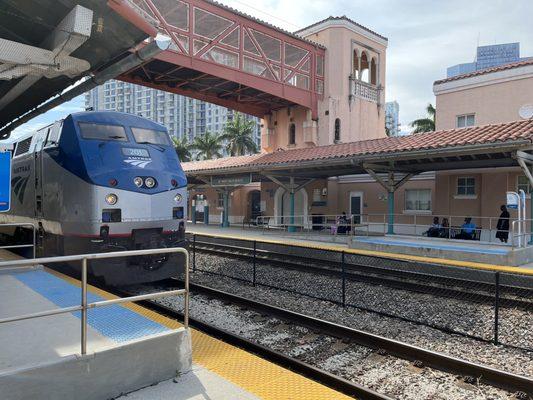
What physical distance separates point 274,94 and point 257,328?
19.3 metres

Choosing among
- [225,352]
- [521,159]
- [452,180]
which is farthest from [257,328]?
[452,180]

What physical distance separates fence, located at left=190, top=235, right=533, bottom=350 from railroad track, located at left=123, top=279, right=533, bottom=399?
1.49 meters

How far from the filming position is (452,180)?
17969 millimetres

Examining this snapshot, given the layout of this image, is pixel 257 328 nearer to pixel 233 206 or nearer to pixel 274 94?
pixel 274 94

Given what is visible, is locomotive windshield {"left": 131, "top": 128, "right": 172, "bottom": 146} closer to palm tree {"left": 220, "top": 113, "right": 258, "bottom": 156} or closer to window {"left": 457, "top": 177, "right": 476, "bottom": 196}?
window {"left": 457, "top": 177, "right": 476, "bottom": 196}

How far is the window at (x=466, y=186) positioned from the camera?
17469 mm

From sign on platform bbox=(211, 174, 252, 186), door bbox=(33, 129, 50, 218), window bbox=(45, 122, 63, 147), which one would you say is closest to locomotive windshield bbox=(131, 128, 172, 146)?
window bbox=(45, 122, 63, 147)

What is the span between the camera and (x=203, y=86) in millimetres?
24016

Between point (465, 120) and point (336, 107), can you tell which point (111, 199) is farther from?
point (336, 107)

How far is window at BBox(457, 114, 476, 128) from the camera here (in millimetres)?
21812

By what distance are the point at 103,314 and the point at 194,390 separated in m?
1.71

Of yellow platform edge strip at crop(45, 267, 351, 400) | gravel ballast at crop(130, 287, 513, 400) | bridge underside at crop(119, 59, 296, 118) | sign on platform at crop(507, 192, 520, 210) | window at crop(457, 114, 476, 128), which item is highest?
bridge underside at crop(119, 59, 296, 118)

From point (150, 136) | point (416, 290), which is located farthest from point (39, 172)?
point (416, 290)

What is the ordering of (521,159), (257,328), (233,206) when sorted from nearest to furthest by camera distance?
(257,328) → (521,159) → (233,206)
